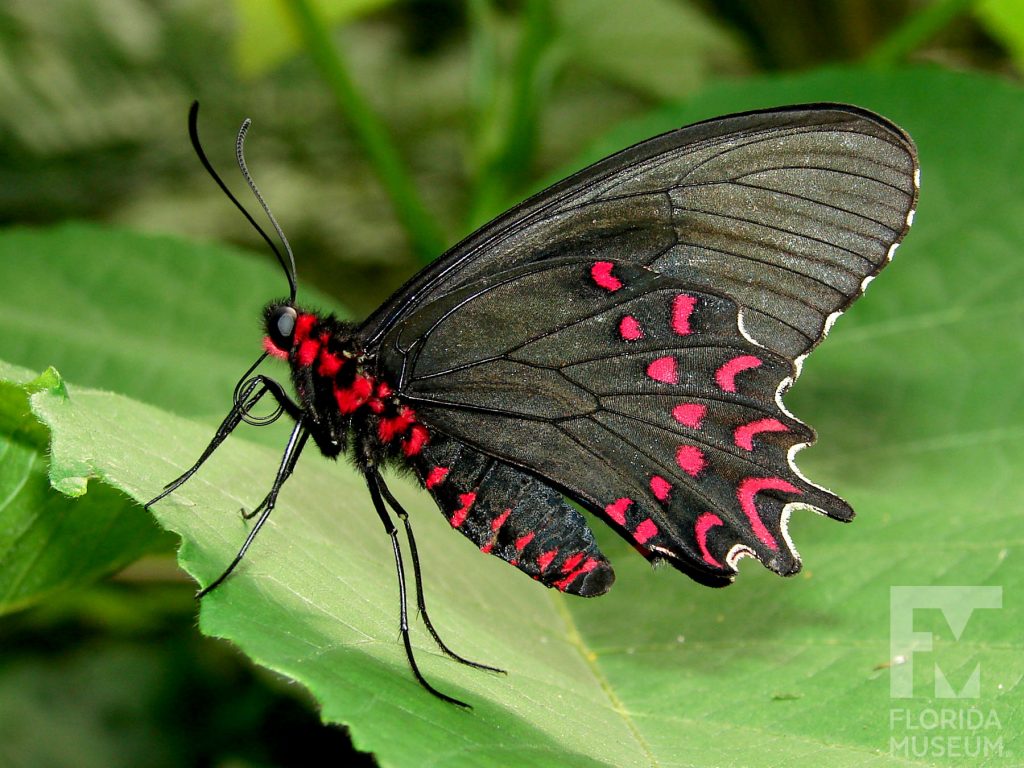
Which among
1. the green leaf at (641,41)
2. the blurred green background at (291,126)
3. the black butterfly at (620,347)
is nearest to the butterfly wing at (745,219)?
the black butterfly at (620,347)

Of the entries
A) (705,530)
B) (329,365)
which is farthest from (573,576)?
(329,365)

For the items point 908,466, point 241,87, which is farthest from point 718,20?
point 908,466

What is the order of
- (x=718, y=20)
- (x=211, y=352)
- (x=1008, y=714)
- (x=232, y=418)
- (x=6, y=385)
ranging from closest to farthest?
(x=6, y=385)
(x=1008, y=714)
(x=232, y=418)
(x=211, y=352)
(x=718, y=20)

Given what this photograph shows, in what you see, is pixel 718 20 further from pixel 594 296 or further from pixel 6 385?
pixel 6 385

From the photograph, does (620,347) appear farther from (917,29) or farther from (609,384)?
(917,29)

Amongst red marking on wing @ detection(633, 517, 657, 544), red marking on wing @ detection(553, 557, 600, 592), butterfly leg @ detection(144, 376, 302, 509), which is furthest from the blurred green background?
red marking on wing @ detection(633, 517, 657, 544)

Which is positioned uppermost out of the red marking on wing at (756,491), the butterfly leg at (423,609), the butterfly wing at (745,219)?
the butterfly wing at (745,219)

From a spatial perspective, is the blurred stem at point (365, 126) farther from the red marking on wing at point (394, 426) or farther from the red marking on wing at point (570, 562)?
the red marking on wing at point (570, 562)
